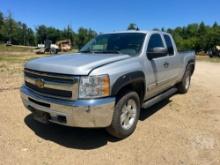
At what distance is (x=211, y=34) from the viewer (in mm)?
68562

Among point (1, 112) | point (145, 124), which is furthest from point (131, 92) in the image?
point (1, 112)

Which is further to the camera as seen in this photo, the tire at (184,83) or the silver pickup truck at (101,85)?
the tire at (184,83)

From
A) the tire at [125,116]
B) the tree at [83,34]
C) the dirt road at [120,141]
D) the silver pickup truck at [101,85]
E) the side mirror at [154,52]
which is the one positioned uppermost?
the tree at [83,34]

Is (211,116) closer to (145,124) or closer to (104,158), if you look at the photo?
(145,124)

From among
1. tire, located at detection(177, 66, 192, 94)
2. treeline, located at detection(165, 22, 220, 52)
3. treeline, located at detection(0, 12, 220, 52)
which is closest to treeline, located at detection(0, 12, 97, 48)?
treeline, located at detection(0, 12, 220, 52)

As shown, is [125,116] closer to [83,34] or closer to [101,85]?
[101,85]

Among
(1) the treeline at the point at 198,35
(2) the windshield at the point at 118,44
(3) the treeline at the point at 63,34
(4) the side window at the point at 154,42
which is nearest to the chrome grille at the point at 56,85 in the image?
(2) the windshield at the point at 118,44

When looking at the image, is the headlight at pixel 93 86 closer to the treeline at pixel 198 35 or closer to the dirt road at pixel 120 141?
the dirt road at pixel 120 141

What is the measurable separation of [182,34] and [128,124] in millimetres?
89951

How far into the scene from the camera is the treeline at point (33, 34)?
80.1 metres

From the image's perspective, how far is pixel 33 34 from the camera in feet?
307

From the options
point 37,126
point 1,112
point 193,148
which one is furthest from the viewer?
point 1,112

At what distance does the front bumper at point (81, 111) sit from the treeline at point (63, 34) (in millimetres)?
70808

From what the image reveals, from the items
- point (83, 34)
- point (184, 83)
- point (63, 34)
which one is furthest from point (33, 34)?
point (184, 83)
